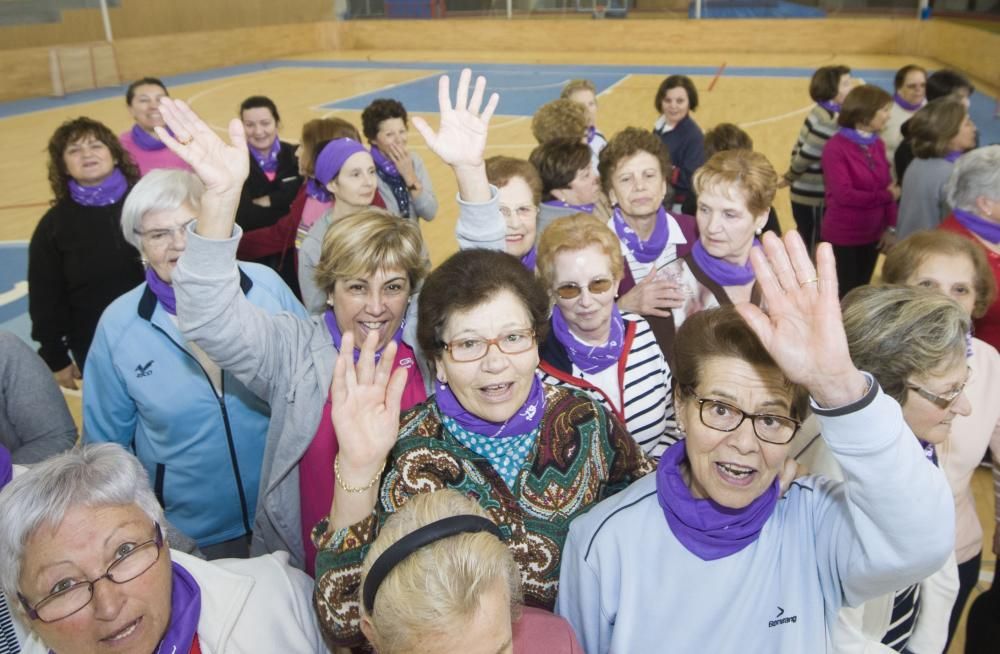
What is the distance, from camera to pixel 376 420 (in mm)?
2094

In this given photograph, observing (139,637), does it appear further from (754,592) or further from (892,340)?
(892,340)

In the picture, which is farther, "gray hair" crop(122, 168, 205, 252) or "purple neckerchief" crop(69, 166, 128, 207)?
"purple neckerchief" crop(69, 166, 128, 207)

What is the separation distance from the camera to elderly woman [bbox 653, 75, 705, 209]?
657 centimetres

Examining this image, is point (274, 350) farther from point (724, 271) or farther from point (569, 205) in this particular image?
point (569, 205)

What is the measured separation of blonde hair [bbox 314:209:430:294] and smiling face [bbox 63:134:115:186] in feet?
7.37

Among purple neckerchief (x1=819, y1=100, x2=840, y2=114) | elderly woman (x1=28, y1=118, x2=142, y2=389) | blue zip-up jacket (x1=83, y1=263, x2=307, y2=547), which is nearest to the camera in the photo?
blue zip-up jacket (x1=83, y1=263, x2=307, y2=547)

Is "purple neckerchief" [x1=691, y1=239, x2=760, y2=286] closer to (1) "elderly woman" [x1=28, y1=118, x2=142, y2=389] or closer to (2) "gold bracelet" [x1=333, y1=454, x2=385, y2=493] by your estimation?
(2) "gold bracelet" [x1=333, y1=454, x2=385, y2=493]

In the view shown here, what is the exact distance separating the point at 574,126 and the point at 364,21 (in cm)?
2364

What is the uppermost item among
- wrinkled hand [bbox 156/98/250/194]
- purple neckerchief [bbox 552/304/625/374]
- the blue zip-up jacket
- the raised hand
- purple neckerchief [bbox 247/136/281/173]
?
wrinkled hand [bbox 156/98/250/194]

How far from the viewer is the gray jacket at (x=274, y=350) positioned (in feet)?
7.79

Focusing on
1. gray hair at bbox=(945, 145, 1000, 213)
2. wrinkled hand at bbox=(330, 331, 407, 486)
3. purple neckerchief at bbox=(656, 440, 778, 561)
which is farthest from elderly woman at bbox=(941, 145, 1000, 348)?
wrinkled hand at bbox=(330, 331, 407, 486)

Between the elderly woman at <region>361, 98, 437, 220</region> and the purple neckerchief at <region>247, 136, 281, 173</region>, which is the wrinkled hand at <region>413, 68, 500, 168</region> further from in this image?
the purple neckerchief at <region>247, 136, 281, 173</region>

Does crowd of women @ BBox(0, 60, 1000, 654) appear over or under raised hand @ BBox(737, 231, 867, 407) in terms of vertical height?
under

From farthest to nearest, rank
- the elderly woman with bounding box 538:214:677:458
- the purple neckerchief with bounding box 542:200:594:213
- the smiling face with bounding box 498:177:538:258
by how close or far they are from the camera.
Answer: the purple neckerchief with bounding box 542:200:594:213, the smiling face with bounding box 498:177:538:258, the elderly woman with bounding box 538:214:677:458
